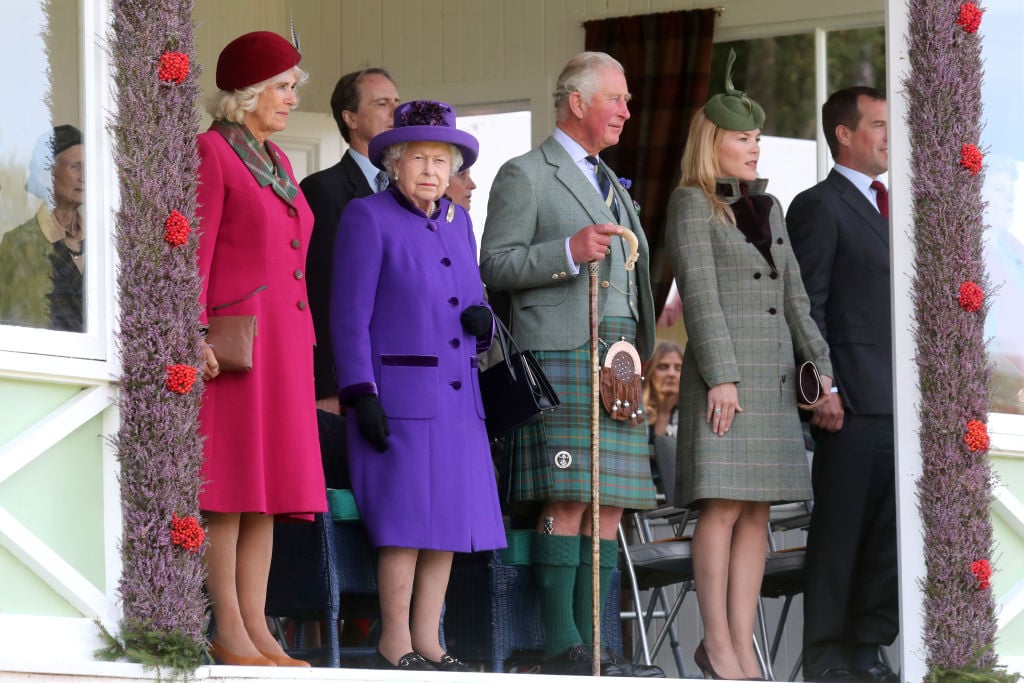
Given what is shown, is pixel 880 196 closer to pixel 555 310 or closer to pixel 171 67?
pixel 555 310

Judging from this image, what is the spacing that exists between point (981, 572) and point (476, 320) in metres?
1.89

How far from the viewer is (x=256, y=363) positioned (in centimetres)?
508

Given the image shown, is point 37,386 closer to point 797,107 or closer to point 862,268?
point 862,268

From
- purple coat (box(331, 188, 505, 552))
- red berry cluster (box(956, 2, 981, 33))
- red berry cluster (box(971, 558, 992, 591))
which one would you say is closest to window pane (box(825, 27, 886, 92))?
red berry cluster (box(956, 2, 981, 33))

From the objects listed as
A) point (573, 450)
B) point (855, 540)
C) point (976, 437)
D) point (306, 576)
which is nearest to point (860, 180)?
point (976, 437)

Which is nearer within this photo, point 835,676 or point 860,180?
point 835,676

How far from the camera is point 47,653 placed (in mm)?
4625

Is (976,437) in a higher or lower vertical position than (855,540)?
higher

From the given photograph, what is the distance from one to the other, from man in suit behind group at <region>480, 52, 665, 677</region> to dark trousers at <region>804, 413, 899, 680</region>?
84 cm

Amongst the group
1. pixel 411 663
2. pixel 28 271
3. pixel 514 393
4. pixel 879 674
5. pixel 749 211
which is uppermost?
pixel 749 211

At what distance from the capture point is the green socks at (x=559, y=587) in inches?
222

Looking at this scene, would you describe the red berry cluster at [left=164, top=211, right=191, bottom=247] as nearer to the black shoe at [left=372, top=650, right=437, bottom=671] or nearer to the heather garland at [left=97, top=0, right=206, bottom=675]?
the heather garland at [left=97, top=0, right=206, bottom=675]

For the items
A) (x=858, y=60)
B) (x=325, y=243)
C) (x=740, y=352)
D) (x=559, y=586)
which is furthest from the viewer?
(x=858, y=60)

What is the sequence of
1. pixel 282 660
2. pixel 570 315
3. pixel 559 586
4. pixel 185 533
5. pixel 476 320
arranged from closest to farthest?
1. pixel 185 533
2. pixel 282 660
3. pixel 476 320
4. pixel 559 586
5. pixel 570 315
